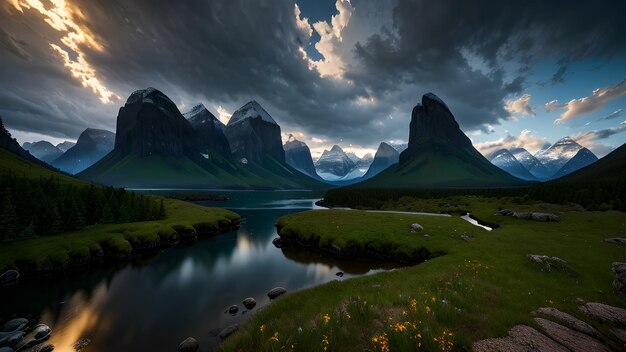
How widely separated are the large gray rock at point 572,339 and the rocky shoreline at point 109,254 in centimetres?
5242

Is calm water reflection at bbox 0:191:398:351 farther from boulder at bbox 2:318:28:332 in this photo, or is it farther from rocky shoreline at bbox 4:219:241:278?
rocky shoreline at bbox 4:219:241:278

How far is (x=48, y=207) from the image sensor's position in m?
45.0

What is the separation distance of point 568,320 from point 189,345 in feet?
80.5

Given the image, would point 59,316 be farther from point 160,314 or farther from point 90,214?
point 90,214

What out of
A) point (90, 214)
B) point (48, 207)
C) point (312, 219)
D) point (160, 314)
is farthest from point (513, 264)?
point (90, 214)

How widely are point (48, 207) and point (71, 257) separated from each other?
16.1 metres

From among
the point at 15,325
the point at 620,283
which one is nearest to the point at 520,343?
the point at 620,283

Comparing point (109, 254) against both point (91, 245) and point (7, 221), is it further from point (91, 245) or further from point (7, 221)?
point (7, 221)

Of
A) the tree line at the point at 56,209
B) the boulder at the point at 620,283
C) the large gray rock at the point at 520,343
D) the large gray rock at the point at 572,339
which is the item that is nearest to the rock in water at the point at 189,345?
the large gray rock at the point at 520,343

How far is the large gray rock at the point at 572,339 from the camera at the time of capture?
10500mm

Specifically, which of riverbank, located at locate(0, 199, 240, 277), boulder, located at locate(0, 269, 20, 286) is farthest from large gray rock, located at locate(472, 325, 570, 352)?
riverbank, located at locate(0, 199, 240, 277)

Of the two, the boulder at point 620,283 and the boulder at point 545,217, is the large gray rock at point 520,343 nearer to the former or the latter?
the boulder at point 620,283

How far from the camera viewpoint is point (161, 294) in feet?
95.8

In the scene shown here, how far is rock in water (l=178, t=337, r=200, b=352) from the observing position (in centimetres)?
1844
